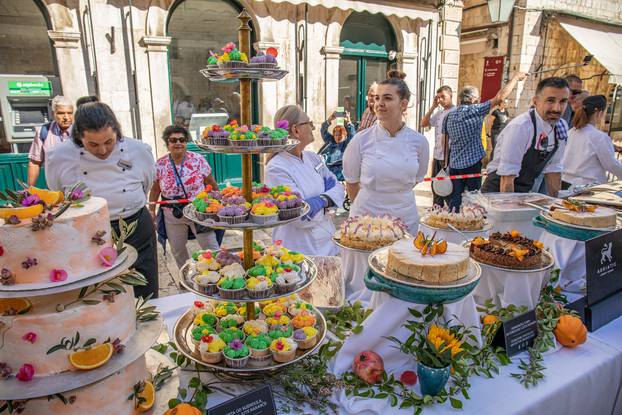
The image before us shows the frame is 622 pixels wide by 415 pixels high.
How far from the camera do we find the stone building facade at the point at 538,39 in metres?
11.2

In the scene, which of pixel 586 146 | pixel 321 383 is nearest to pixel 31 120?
pixel 321 383

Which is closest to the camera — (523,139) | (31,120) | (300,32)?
(523,139)

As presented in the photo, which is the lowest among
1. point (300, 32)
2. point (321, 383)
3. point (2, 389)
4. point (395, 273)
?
point (321, 383)

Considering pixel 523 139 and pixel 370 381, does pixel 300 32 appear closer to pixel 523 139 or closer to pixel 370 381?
pixel 523 139

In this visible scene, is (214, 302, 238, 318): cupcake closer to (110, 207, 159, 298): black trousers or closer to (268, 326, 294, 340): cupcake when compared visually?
(268, 326, 294, 340): cupcake

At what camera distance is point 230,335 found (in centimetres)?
160

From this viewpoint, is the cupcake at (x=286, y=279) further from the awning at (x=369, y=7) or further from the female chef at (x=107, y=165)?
the awning at (x=369, y=7)

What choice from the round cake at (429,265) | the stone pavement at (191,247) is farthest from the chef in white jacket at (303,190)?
the round cake at (429,265)

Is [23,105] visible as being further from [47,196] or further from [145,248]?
[47,196]

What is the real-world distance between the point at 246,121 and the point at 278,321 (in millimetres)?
847

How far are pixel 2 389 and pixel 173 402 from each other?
19.1 inches

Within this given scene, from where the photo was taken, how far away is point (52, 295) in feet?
4.19

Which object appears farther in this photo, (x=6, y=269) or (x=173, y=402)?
(x=173, y=402)

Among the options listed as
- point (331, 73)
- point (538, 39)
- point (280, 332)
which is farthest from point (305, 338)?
point (538, 39)
